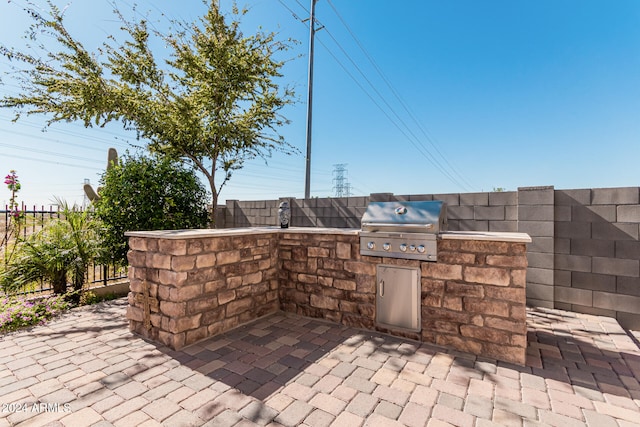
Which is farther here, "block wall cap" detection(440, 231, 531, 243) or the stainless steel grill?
the stainless steel grill

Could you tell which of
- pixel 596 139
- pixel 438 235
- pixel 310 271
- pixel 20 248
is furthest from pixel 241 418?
pixel 596 139

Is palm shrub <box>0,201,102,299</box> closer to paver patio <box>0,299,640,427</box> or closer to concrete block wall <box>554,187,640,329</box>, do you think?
paver patio <box>0,299,640,427</box>

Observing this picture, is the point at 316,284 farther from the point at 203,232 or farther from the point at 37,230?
the point at 37,230

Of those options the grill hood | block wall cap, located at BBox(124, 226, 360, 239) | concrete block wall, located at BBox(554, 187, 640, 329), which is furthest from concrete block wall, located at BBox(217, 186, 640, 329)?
block wall cap, located at BBox(124, 226, 360, 239)

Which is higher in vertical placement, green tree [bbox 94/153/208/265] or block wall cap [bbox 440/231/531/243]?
green tree [bbox 94/153/208/265]

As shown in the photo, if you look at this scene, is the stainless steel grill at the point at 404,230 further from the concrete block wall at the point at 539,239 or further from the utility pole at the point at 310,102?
the utility pole at the point at 310,102

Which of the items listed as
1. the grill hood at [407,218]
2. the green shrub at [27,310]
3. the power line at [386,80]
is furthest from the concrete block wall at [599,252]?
the power line at [386,80]

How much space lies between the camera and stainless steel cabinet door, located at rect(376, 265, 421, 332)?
9.66 feet

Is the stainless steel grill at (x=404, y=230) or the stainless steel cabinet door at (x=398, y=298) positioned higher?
the stainless steel grill at (x=404, y=230)

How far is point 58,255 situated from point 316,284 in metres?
3.82

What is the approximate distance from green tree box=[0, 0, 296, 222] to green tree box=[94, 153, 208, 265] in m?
1.07

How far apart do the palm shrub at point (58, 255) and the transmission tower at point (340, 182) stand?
103ft

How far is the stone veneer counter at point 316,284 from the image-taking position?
8.46 ft

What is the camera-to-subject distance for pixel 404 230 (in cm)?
293
